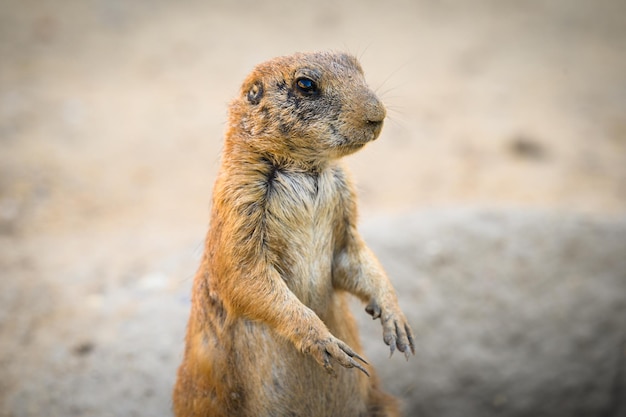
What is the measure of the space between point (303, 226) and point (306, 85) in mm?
815

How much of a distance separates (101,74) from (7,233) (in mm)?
4315

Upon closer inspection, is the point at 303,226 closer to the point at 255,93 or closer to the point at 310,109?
the point at 310,109

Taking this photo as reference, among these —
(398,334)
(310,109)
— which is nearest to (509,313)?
(398,334)

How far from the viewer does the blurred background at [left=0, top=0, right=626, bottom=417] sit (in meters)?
6.03

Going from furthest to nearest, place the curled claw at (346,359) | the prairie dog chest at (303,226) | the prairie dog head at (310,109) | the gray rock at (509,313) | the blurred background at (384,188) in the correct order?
1. the gray rock at (509,313)
2. the blurred background at (384,188)
3. the prairie dog chest at (303,226)
4. the prairie dog head at (310,109)
5. the curled claw at (346,359)

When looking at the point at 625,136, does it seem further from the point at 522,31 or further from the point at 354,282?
the point at 354,282

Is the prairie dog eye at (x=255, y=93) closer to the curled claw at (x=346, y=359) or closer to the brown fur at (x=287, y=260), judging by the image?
the brown fur at (x=287, y=260)

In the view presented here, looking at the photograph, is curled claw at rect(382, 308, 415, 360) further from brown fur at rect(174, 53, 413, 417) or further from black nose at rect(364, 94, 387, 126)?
black nose at rect(364, 94, 387, 126)

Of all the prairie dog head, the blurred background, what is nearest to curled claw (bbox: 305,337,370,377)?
the prairie dog head

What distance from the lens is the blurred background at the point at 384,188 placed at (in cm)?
603

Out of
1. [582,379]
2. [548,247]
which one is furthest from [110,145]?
[582,379]

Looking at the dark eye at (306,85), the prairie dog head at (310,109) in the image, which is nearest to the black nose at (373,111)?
the prairie dog head at (310,109)

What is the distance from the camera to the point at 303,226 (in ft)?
12.6

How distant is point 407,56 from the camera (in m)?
12.4
